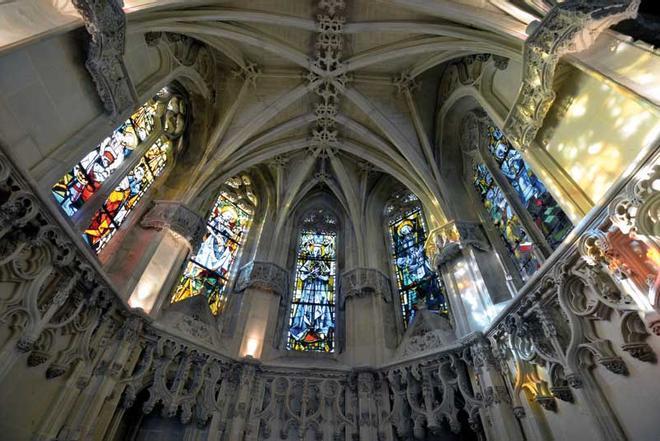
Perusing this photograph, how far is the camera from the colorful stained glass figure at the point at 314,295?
384 inches

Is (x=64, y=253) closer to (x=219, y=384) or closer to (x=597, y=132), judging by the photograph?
(x=219, y=384)

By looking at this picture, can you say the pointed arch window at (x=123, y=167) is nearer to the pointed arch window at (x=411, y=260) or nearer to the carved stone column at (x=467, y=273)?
the pointed arch window at (x=411, y=260)

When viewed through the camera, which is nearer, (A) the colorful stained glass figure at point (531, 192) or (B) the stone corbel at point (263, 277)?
(A) the colorful stained glass figure at point (531, 192)

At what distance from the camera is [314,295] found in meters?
10.8

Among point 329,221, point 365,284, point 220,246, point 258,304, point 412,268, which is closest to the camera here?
point 258,304

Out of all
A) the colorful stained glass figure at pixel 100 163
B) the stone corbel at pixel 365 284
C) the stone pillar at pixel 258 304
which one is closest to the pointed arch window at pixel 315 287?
the stone pillar at pixel 258 304

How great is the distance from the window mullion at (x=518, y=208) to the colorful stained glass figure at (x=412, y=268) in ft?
8.23

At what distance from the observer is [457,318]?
26.0 ft

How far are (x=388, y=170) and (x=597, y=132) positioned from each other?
666 cm

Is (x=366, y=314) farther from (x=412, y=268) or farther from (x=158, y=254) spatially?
(x=158, y=254)

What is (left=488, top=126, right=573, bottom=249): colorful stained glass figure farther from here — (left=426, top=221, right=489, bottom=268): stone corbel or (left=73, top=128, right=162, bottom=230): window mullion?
(left=73, top=128, right=162, bottom=230): window mullion

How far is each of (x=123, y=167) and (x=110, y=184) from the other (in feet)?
2.01

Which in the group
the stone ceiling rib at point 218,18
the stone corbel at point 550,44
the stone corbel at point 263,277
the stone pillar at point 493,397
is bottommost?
the stone pillar at point 493,397

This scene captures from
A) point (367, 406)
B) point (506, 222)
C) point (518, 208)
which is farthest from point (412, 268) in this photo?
point (367, 406)
